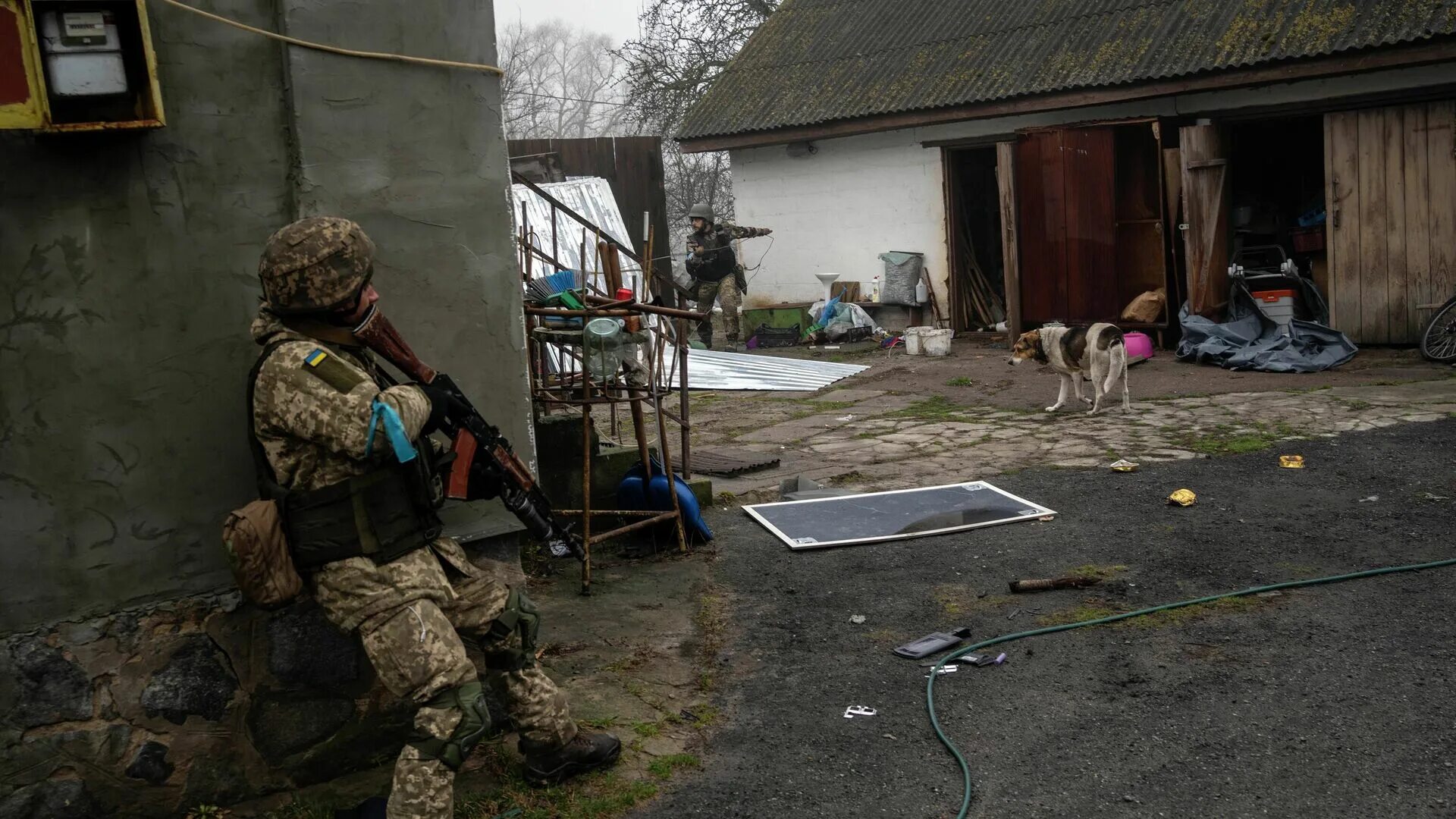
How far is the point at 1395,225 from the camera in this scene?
11.0 metres

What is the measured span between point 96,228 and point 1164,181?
1091 centimetres

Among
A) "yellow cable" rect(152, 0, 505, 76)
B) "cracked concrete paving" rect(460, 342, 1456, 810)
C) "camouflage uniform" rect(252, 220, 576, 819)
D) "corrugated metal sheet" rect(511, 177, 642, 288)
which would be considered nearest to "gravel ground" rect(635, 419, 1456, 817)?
"cracked concrete paving" rect(460, 342, 1456, 810)

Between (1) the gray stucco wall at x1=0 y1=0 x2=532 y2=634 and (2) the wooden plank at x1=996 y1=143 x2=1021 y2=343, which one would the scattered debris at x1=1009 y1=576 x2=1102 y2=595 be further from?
(2) the wooden plank at x1=996 y1=143 x2=1021 y2=343

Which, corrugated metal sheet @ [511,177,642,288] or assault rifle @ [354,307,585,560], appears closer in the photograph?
assault rifle @ [354,307,585,560]

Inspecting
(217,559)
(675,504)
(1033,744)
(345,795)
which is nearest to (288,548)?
(217,559)

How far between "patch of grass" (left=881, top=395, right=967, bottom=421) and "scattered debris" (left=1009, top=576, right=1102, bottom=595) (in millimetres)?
4275

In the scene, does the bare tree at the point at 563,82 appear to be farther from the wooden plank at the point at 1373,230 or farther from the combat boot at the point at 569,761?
the combat boot at the point at 569,761

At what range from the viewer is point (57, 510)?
3.33 metres

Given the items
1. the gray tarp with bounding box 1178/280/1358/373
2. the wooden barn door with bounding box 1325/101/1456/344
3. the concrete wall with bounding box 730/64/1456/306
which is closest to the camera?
the gray tarp with bounding box 1178/280/1358/373

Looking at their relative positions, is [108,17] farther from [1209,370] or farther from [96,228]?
[1209,370]

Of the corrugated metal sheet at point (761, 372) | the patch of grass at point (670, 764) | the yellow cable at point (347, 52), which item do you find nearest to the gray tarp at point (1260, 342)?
the corrugated metal sheet at point (761, 372)

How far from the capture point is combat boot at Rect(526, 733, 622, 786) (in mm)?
3605

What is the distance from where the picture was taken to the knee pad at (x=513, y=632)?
141 inches

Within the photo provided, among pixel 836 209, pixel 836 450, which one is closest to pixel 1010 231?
pixel 836 209
